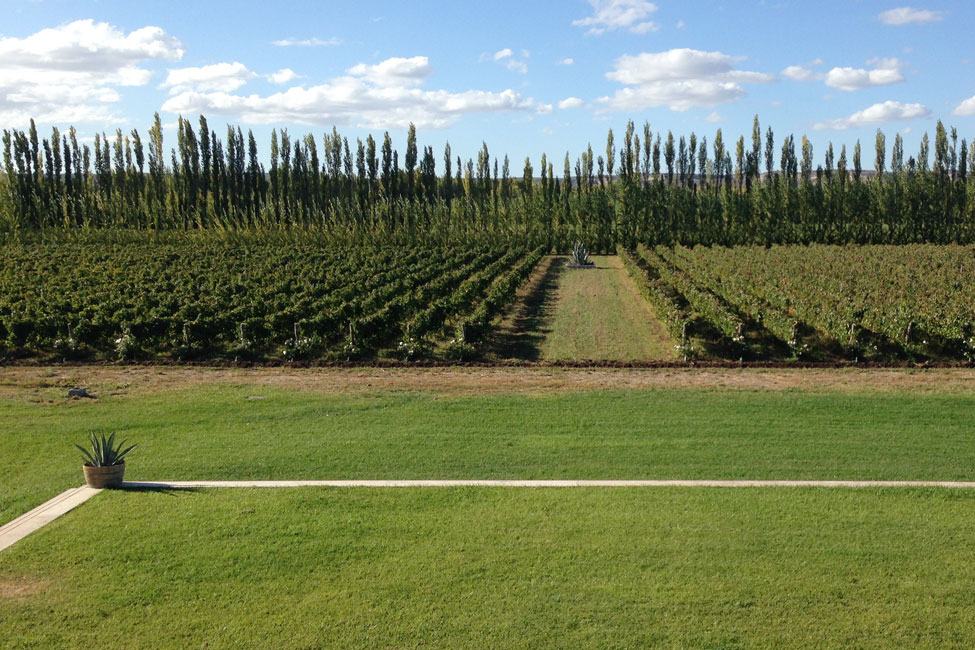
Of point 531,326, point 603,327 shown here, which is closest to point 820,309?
point 603,327

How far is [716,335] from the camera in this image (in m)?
28.7

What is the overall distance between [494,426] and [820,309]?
1911 centimetres

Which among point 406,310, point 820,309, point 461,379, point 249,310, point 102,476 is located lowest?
point 461,379

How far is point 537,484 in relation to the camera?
12.2 metres

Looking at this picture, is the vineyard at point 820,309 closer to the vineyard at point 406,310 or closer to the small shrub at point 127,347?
the vineyard at point 406,310

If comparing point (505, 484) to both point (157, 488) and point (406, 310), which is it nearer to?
point (157, 488)

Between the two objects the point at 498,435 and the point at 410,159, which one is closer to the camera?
the point at 498,435

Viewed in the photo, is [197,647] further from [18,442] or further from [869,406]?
[869,406]

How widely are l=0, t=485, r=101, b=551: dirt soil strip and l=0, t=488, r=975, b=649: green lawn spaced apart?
26 centimetres

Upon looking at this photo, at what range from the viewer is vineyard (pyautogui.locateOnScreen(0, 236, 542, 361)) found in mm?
26812

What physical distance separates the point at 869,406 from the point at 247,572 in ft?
46.7

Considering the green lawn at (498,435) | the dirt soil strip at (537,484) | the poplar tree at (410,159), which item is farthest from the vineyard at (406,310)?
the poplar tree at (410,159)

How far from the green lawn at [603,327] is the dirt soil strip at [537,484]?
14016 millimetres

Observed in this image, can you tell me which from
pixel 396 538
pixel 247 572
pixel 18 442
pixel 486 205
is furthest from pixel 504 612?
pixel 486 205
